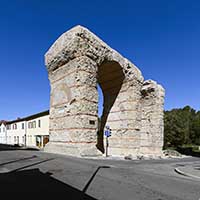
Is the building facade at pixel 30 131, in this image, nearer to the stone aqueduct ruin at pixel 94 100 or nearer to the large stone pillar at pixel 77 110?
the stone aqueduct ruin at pixel 94 100

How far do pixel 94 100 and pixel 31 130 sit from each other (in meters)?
30.6

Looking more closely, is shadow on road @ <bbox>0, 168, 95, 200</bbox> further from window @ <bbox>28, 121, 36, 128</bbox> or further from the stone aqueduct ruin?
window @ <bbox>28, 121, 36, 128</bbox>

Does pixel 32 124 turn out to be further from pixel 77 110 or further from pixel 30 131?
pixel 77 110

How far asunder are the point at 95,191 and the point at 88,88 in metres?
16.3

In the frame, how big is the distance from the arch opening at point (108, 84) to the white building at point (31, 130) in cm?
1619

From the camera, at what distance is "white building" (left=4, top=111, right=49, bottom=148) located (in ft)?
148

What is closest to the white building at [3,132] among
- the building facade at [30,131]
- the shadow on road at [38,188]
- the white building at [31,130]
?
the building facade at [30,131]

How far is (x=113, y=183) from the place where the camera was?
27.7 feet

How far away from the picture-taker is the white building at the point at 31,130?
45122 millimetres

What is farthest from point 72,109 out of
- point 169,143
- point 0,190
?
point 169,143

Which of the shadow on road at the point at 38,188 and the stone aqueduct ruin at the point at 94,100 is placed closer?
the shadow on road at the point at 38,188

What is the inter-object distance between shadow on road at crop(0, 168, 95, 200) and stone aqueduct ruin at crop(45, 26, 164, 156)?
12158 mm

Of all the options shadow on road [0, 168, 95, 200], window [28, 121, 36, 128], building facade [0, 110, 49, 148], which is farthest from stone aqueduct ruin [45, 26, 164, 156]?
window [28, 121, 36, 128]

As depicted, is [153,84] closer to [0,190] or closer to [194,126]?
[0,190]
